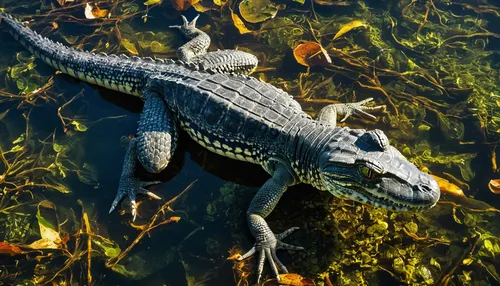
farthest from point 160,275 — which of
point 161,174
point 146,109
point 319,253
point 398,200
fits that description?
point 398,200

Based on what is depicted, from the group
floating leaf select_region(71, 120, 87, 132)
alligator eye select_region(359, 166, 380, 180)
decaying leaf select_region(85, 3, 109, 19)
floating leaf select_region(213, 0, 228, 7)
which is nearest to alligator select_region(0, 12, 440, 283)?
alligator eye select_region(359, 166, 380, 180)

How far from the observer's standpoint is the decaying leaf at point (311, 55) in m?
6.55

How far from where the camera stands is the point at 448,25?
22.8 feet

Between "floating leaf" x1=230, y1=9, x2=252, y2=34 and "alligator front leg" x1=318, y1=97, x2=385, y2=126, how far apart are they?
83.7 inches

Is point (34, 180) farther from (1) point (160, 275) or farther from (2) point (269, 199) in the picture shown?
(2) point (269, 199)

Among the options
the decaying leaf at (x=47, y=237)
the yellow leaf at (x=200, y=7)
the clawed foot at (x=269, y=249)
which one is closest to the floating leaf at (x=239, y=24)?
the yellow leaf at (x=200, y=7)

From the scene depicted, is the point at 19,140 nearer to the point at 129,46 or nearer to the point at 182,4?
the point at 129,46

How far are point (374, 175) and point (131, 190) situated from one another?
8.90 ft

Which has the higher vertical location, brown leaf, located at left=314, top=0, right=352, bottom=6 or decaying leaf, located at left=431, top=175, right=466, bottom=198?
brown leaf, located at left=314, top=0, right=352, bottom=6

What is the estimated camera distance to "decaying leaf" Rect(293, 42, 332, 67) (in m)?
6.55

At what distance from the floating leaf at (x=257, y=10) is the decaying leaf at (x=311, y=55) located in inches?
36.9

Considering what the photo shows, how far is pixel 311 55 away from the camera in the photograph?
6.63 metres

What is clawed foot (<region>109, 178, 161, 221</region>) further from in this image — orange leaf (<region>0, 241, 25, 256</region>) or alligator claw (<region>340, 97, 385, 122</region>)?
alligator claw (<region>340, 97, 385, 122</region>)

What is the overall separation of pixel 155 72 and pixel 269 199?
7.65 feet
